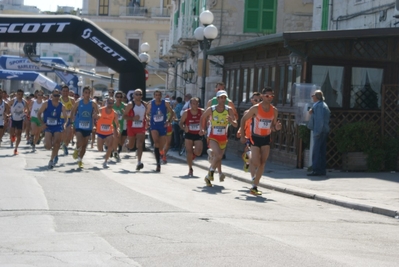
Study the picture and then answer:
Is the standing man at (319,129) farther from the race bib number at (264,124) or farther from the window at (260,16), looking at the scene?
the window at (260,16)

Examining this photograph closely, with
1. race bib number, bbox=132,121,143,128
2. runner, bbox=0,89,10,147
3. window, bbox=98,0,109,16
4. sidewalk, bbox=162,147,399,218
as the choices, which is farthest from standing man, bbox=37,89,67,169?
window, bbox=98,0,109,16

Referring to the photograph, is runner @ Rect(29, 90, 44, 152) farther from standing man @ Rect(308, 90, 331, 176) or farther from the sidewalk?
standing man @ Rect(308, 90, 331, 176)

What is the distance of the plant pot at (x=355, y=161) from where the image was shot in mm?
20438

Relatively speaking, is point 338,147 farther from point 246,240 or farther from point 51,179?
point 246,240

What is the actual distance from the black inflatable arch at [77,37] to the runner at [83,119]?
693cm

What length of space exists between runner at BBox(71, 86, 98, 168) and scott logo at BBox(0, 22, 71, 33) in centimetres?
688

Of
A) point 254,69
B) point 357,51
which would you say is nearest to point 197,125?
point 357,51

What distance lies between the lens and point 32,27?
85.8ft

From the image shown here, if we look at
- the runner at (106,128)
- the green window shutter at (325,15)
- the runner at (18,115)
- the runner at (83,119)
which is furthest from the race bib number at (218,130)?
the green window shutter at (325,15)

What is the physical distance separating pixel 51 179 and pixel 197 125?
12.9 ft

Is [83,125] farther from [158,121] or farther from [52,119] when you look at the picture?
[158,121]

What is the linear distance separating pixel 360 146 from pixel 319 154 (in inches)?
62.4

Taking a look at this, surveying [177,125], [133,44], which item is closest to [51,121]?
[177,125]

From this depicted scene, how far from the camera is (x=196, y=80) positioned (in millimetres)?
38375
